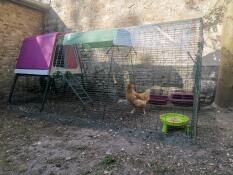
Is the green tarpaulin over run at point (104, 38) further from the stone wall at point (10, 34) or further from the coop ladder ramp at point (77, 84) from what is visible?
the stone wall at point (10, 34)

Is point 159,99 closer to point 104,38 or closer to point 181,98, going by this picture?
point 181,98

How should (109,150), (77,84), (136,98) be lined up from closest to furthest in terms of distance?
(109,150) → (136,98) → (77,84)

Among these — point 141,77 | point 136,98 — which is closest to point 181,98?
point 136,98

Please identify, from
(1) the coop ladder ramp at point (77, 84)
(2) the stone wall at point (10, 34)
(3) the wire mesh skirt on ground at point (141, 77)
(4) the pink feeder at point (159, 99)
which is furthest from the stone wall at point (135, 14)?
(1) the coop ladder ramp at point (77, 84)

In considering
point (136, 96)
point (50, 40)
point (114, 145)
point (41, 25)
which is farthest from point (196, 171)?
point (41, 25)

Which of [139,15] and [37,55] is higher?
[139,15]

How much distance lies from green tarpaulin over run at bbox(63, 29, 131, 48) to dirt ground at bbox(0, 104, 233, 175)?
1792mm

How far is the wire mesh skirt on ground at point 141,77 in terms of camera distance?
6.46 metres

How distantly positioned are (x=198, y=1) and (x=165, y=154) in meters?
4.98

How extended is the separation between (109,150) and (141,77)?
3693mm

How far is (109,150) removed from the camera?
159 inches

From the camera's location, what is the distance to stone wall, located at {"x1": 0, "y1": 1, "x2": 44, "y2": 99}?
25.8 feet

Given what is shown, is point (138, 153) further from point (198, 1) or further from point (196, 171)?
point (198, 1)

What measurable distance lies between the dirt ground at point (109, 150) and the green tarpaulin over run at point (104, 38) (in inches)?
70.5
